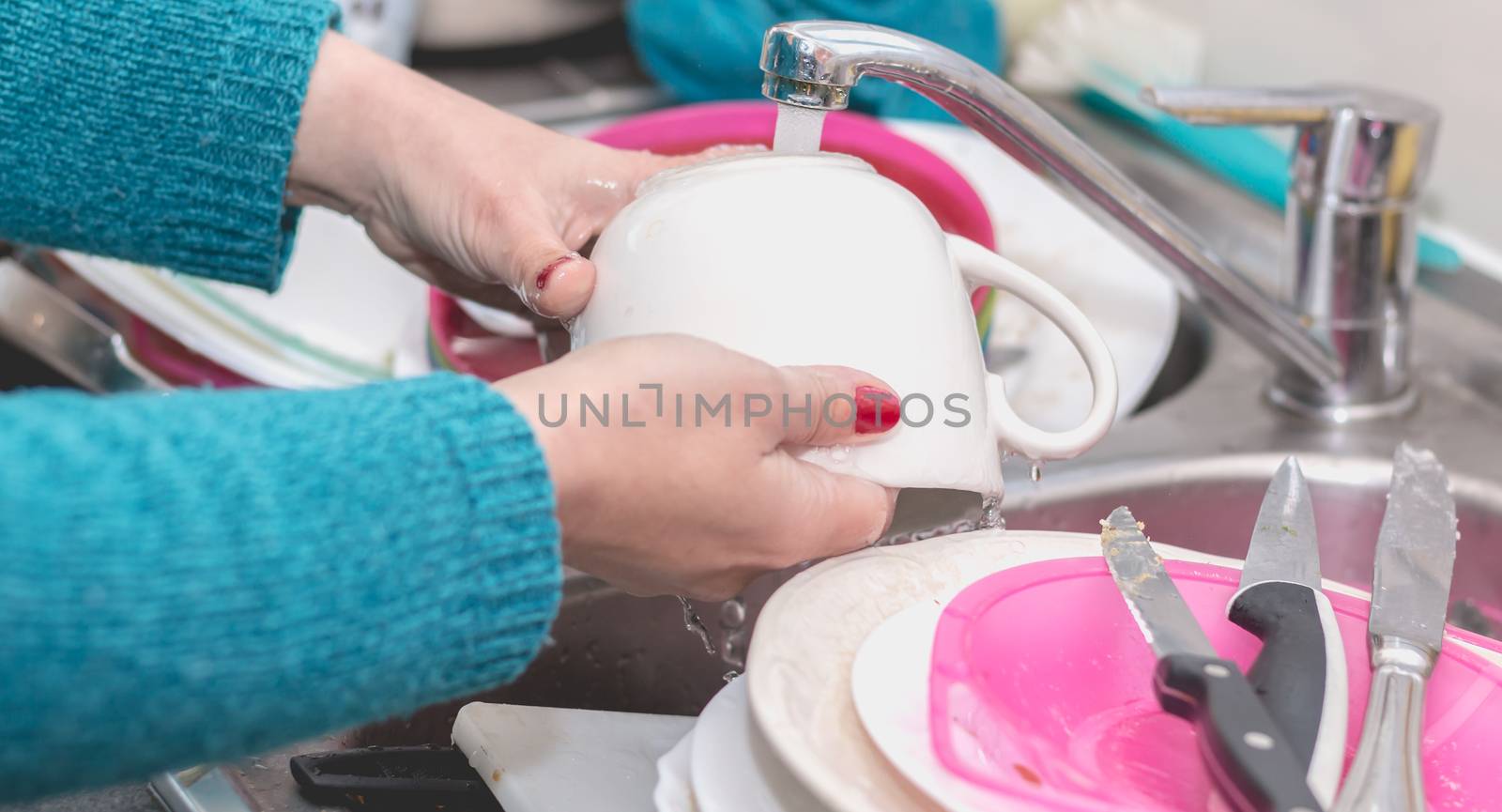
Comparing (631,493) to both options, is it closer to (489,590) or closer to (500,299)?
(489,590)

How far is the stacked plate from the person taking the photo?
15.0 inches

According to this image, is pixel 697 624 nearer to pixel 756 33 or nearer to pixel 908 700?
pixel 908 700

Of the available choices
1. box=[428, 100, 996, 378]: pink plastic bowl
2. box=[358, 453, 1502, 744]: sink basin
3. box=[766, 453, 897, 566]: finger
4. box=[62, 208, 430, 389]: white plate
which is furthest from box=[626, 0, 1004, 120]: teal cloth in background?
box=[766, 453, 897, 566]: finger

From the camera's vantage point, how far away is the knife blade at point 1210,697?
Result: 0.36 meters

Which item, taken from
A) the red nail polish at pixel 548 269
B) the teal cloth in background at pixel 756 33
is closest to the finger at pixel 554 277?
the red nail polish at pixel 548 269

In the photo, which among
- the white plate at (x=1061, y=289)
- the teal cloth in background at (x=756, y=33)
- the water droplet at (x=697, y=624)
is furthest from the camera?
the teal cloth in background at (x=756, y=33)

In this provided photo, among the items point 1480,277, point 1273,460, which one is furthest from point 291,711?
point 1480,277

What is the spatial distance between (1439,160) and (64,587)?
0.91 metres

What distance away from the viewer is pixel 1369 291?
79 centimetres

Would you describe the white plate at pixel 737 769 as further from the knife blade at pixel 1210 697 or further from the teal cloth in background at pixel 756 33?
the teal cloth in background at pixel 756 33

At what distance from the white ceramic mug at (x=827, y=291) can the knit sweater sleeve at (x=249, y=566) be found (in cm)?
9

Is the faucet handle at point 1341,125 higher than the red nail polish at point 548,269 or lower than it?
higher

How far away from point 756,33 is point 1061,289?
32 centimetres

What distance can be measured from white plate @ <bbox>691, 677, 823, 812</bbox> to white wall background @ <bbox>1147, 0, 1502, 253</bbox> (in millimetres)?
724
